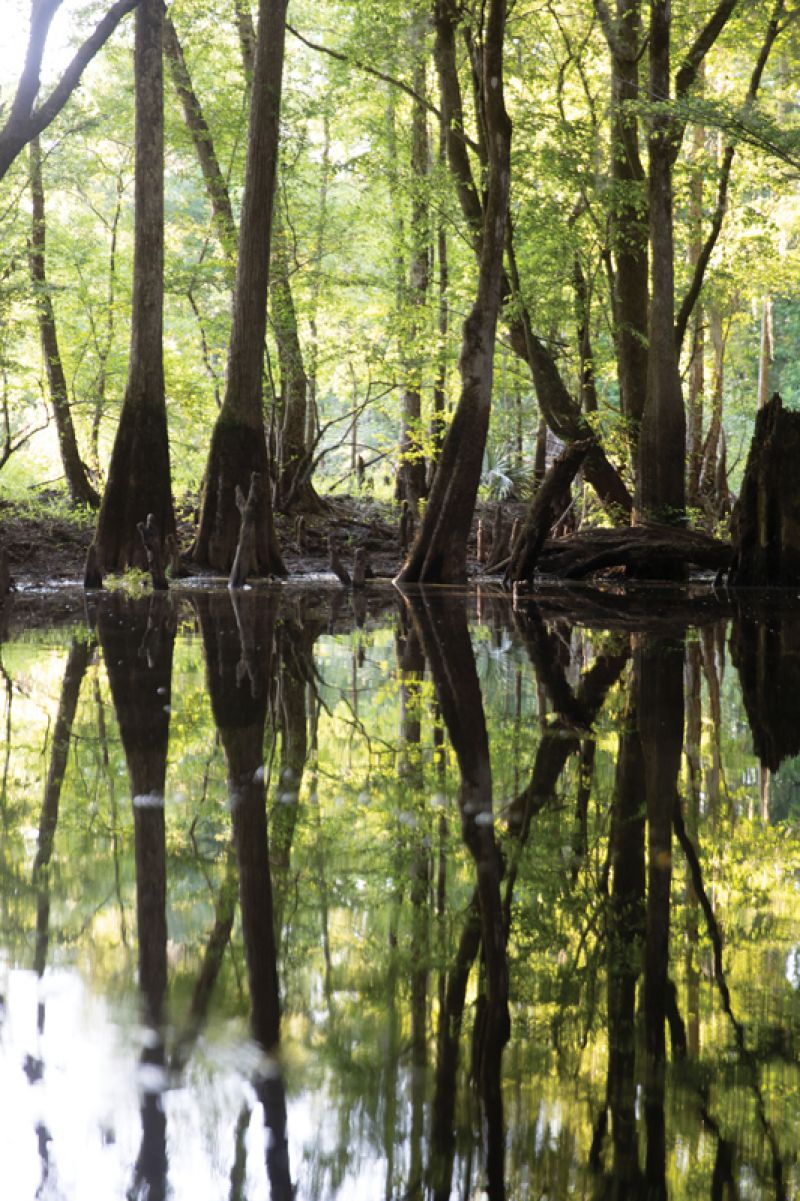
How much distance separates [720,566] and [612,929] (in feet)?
38.7

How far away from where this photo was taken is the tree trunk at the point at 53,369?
62.2 feet

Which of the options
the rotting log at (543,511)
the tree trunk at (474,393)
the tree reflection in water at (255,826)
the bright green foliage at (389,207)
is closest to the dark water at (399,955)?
the tree reflection in water at (255,826)

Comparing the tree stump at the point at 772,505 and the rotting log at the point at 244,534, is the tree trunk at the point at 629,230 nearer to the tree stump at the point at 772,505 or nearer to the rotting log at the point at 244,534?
the tree stump at the point at 772,505

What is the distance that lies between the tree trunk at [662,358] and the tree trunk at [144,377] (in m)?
6.19

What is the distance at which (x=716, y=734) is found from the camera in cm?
426

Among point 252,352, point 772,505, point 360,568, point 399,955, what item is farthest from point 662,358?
point 399,955

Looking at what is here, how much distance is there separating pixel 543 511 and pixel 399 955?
418 inches

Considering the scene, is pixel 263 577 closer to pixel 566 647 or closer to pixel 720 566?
pixel 720 566

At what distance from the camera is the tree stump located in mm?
12750

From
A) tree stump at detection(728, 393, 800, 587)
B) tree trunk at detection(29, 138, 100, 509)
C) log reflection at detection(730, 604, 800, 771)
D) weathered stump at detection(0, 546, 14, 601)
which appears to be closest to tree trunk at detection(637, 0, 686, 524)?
tree stump at detection(728, 393, 800, 587)

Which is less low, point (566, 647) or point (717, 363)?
point (717, 363)

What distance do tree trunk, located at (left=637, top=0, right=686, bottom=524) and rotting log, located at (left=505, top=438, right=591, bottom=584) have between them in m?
1.94

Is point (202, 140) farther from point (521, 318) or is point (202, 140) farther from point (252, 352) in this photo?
point (521, 318)

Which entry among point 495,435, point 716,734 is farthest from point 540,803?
point 495,435
